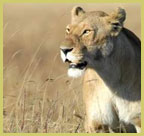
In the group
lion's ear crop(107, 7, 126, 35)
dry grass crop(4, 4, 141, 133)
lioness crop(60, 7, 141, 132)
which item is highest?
lion's ear crop(107, 7, 126, 35)

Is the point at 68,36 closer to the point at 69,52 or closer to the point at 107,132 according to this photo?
the point at 69,52

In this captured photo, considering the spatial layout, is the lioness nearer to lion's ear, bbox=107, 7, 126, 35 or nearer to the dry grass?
lion's ear, bbox=107, 7, 126, 35

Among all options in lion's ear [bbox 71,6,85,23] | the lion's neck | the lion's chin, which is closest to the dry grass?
lion's ear [bbox 71,6,85,23]

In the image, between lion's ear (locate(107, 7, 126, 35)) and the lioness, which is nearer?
the lioness

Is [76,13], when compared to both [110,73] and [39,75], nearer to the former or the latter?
[110,73]

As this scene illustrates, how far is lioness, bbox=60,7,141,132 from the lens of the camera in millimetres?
7352

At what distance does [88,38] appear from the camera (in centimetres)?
725

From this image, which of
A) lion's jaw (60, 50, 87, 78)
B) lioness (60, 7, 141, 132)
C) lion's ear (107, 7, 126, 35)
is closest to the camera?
lion's jaw (60, 50, 87, 78)

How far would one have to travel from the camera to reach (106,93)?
7617mm

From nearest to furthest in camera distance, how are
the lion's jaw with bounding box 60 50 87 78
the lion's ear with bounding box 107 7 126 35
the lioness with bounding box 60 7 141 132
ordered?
1. the lion's jaw with bounding box 60 50 87 78
2. the lioness with bounding box 60 7 141 132
3. the lion's ear with bounding box 107 7 126 35

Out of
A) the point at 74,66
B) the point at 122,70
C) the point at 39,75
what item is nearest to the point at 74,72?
the point at 74,66

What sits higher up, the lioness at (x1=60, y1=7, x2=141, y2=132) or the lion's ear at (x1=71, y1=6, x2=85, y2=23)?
the lion's ear at (x1=71, y1=6, x2=85, y2=23)

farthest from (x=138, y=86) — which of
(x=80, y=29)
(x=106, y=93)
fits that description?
(x=80, y=29)

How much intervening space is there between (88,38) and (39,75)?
19.1 ft
